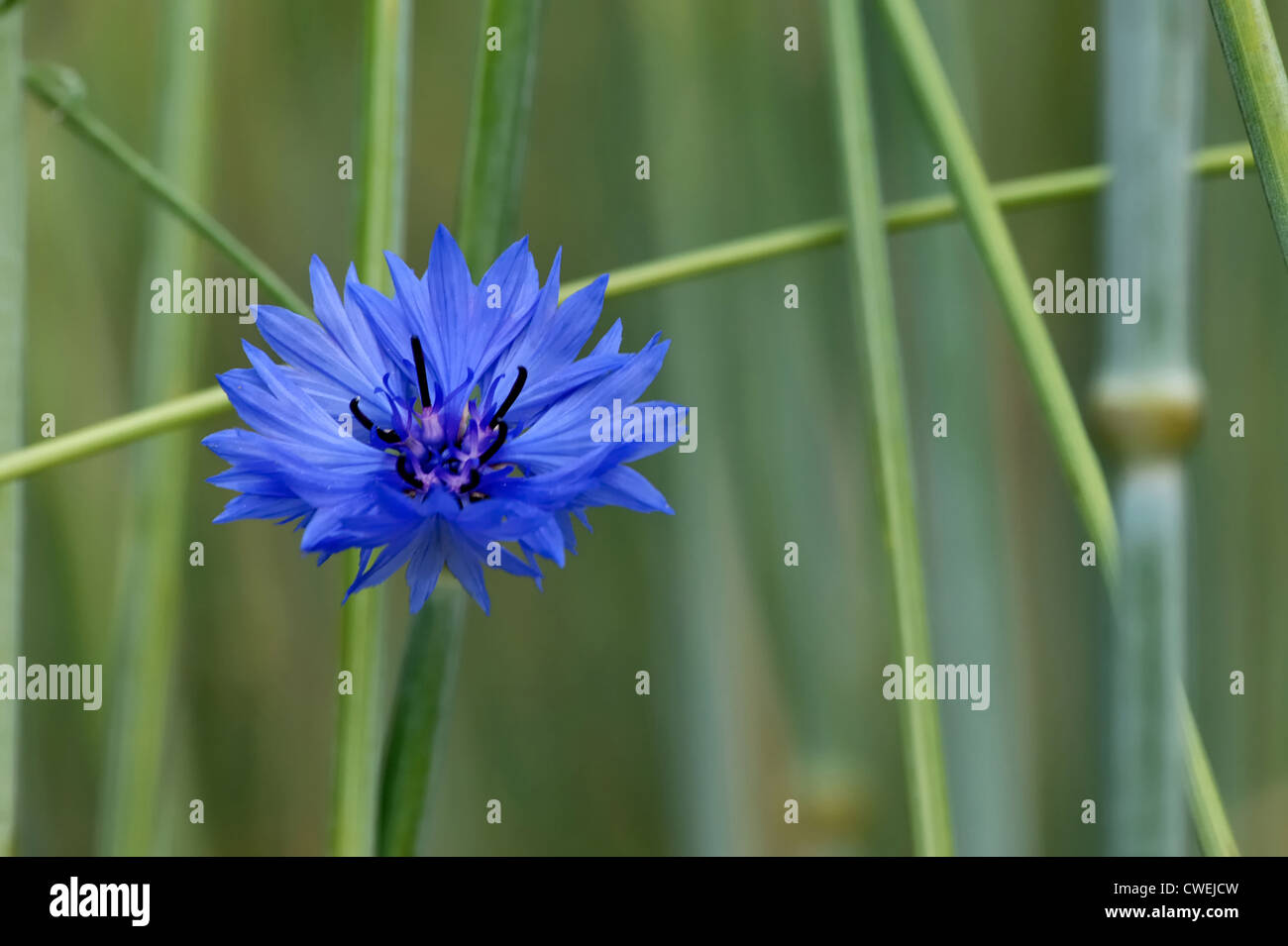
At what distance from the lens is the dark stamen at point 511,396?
31cm

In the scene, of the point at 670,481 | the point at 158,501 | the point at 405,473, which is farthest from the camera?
the point at 670,481

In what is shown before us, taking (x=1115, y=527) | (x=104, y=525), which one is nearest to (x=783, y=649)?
(x=1115, y=527)

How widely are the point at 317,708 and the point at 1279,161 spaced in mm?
738

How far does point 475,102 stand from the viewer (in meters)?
0.38

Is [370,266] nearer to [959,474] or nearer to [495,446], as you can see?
[495,446]

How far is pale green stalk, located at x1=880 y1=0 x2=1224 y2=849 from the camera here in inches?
14.3

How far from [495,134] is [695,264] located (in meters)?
0.08

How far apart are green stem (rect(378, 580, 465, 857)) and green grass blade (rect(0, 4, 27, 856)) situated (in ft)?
0.45

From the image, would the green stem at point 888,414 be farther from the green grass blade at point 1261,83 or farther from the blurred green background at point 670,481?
the blurred green background at point 670,481

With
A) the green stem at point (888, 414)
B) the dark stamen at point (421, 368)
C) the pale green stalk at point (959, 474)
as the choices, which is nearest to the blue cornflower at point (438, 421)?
the dark stamen at point (421, 368)

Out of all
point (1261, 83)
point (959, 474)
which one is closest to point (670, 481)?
point (959, 474)

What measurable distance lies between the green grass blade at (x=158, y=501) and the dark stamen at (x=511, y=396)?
23 cm

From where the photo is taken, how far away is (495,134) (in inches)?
14.7
